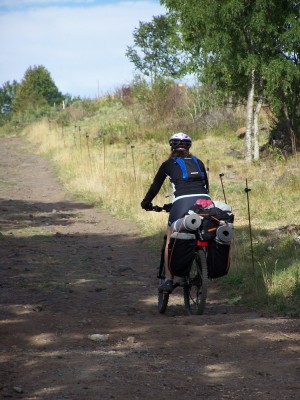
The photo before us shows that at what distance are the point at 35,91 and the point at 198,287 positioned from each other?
5647cm

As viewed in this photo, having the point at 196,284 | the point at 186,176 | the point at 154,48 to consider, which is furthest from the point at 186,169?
the point at 154,48

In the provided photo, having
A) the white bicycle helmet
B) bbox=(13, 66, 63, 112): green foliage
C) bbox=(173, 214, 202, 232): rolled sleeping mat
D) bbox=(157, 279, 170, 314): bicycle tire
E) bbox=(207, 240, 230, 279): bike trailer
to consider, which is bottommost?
bbox=(157, 279, 170, 314): bicycle tire

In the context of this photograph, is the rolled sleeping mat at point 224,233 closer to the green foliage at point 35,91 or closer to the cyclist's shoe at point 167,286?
the cyclist's shoe at point 167,286

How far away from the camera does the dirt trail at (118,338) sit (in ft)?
16.0

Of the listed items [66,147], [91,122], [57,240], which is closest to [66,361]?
[57,240]

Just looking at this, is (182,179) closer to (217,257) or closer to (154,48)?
(217,257)

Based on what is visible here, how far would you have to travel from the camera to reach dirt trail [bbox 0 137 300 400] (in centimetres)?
488

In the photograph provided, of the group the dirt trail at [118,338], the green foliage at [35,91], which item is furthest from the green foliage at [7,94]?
the dirt trail at [118,338]

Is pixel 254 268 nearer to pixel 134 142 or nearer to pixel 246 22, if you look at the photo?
pixel 246 22

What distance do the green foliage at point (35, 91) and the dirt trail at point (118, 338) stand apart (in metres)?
45.6

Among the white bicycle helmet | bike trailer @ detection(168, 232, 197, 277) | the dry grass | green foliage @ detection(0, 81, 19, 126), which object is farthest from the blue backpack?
green foliage @ detection(0, 81, 19, 126)

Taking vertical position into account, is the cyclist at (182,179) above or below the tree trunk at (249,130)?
below

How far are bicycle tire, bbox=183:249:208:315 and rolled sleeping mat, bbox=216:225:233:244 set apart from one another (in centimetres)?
30

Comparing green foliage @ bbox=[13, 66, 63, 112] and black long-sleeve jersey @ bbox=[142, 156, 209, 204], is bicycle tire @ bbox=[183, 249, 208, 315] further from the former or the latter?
green foliage @ bbox=[13, 66, 63, 112]
